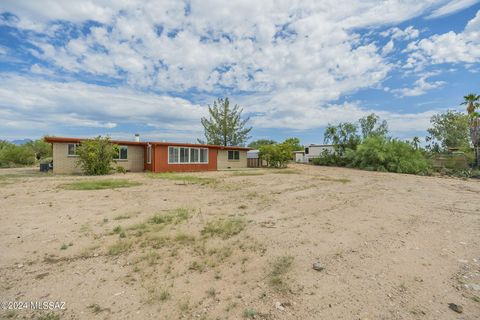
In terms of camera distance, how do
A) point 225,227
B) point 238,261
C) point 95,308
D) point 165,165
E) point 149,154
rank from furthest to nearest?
point 149,154 < point 165,165 < point 225,227 < point 238,261 < point 95,308

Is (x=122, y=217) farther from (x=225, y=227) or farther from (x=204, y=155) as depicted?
(x=204, y=155)

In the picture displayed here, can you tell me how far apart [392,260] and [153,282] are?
349cm

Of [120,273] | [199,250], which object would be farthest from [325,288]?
[120,273]

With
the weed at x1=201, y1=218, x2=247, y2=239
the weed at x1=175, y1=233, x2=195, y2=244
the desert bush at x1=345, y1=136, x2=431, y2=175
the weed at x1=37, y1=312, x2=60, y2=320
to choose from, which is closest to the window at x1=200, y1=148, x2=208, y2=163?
the desert bush at x1=345, y1=136, x2=431, y2=175

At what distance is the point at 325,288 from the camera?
3.09 metres

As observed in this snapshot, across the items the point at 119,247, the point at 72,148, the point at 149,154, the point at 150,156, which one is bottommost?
the point at 119,247

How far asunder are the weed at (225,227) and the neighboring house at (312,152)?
93.2 feet

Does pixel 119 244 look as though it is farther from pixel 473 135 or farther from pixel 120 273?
pixel 473 135

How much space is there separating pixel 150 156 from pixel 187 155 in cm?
281

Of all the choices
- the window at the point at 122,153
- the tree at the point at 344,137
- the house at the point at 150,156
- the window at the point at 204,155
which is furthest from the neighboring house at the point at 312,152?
the window at the point at 122,153

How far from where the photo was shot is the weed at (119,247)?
159 inches

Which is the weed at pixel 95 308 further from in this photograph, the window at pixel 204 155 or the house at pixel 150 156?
the window at pixel 204 155

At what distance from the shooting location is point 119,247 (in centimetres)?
421

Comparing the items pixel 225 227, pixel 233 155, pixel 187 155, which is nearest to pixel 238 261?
pixel 225 227
